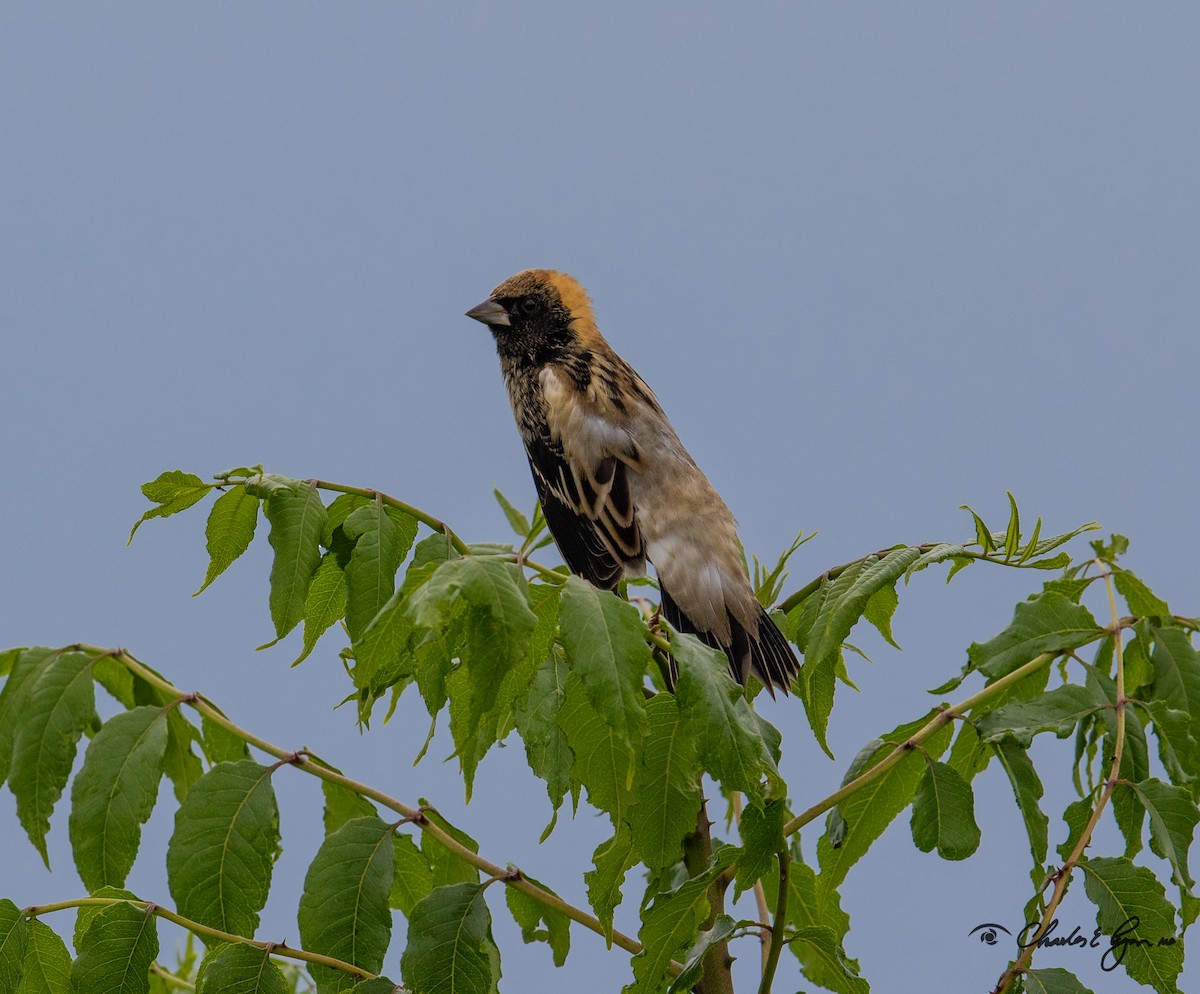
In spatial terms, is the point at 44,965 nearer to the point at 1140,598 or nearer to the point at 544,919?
the point at 544,919

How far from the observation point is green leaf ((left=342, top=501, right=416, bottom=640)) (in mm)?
1896

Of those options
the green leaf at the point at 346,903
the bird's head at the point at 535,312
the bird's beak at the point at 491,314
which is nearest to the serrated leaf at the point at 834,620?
the green leaf at the point at 346,903

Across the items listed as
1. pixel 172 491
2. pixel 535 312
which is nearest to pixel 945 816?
pixel 172 491

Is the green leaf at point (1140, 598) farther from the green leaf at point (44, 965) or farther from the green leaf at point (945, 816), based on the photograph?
the green leaf at point (44, 965)

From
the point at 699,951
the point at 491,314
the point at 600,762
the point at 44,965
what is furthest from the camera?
the point at 491,314

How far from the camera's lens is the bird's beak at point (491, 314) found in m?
4.13

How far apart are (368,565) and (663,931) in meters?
0.70

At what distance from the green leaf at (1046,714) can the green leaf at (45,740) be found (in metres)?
1.32

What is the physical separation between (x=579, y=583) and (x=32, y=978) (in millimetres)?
1020

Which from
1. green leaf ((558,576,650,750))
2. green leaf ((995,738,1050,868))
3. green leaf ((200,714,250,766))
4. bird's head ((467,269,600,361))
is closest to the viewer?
green leaf ((558,576,650,750))

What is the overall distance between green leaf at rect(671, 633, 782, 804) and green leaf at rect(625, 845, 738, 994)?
0.29 metres

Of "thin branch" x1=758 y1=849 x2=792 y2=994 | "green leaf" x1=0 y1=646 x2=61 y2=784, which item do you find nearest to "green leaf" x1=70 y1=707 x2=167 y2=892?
"green leaf" x1=0 y1=646 x2=61 y2=784

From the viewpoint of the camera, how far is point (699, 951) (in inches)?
64.3

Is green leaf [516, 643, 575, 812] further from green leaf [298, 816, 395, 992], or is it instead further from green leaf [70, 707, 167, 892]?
green leaf [70, 707, 167, 892]
